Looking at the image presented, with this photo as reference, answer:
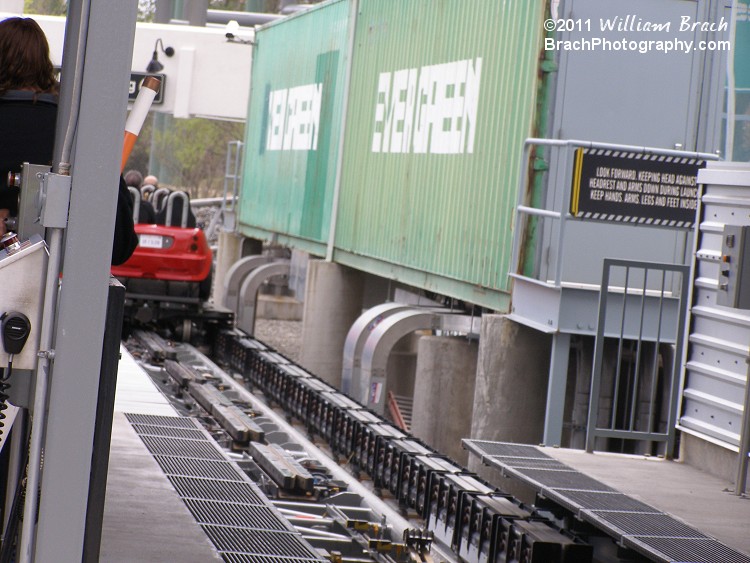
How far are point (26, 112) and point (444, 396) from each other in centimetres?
801

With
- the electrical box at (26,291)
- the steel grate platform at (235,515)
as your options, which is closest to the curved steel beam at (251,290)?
the steel grate platform at (235,515)

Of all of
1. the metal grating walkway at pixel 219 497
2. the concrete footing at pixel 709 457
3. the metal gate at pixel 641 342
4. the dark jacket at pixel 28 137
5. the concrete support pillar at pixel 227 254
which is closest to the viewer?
the dark jacket at pixel 28 137

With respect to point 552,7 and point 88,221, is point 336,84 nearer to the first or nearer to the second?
point 552,7

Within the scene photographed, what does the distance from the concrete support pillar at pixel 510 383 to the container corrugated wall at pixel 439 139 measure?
54 cm

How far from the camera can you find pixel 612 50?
386 inches

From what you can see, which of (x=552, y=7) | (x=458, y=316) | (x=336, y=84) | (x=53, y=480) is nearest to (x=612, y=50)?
(x=552, y=7)

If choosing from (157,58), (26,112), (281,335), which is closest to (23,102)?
(26,112)

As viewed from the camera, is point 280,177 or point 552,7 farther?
point 280,177

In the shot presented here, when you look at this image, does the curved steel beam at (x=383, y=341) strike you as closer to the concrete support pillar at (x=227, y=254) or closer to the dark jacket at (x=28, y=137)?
the dark jacket at (x=28, y=137)

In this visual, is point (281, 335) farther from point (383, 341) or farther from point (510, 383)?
point (510, 383)

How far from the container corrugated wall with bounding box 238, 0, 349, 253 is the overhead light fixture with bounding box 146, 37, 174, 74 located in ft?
4.96

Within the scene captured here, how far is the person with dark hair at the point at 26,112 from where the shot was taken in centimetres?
330

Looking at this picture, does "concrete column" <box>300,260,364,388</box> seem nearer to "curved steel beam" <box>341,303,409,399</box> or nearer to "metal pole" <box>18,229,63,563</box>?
"curved steel beam" <box>341,303,409,399</box>

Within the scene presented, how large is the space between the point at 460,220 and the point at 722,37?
2781 mm
